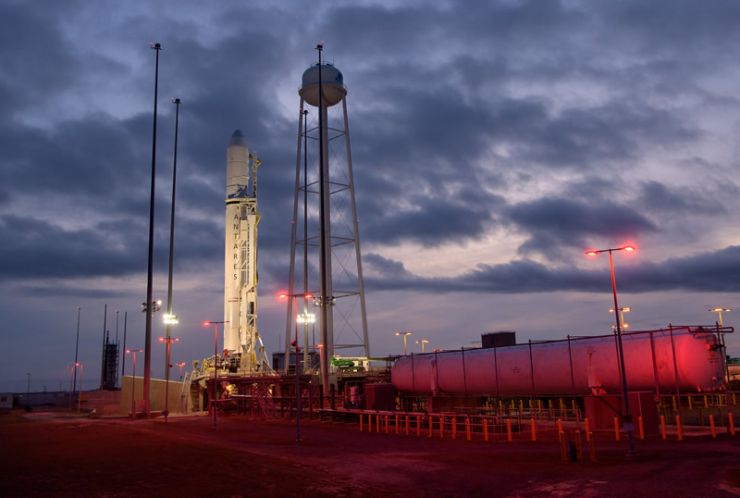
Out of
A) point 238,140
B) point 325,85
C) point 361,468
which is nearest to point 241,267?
point 238,140

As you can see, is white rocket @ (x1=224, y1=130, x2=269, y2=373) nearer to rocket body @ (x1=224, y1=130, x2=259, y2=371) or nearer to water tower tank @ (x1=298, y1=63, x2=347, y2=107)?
rocket body @ (x1=224, y1=130, x2=259, y2=371)

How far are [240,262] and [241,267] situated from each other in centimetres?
59

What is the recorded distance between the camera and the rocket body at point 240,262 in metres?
70.2

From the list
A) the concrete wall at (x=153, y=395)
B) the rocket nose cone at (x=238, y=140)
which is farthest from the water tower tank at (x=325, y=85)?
the concrete wall at (x=153, y=395)

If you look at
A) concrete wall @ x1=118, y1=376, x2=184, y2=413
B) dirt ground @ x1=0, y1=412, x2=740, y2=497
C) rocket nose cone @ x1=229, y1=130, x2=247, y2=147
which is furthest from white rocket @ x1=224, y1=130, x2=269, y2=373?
dirt ground @ x1=0, y1=412, x2=740, y2=497

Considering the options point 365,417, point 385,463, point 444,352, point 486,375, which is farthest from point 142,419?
point 385,463

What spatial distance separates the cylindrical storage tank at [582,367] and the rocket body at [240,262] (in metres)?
28.1

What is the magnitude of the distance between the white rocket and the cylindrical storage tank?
92.2 feet

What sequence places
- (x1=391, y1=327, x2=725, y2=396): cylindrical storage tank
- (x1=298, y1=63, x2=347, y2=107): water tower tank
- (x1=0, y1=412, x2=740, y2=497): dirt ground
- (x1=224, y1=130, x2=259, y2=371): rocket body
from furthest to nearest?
1. (x1=224, y1=130, x2=259, y2=371): rocket body
2. (x1=298, y1=63, x2=347, y2=107): water tower tank
3. (x1=391, y1=327, x2=725, y2=396): cylindrical storage tank
4. (x1=0, y1=412, x2=740, y2=497): dirt ground

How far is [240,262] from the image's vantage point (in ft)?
235

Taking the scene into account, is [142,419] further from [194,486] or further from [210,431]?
[194,486]

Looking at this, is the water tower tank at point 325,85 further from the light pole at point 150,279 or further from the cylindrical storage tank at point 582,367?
the cylindrical storage tank at point 582,367

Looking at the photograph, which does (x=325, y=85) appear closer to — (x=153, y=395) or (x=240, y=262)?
(x=240, y=262)

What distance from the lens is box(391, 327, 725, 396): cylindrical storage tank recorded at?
32250 mm
